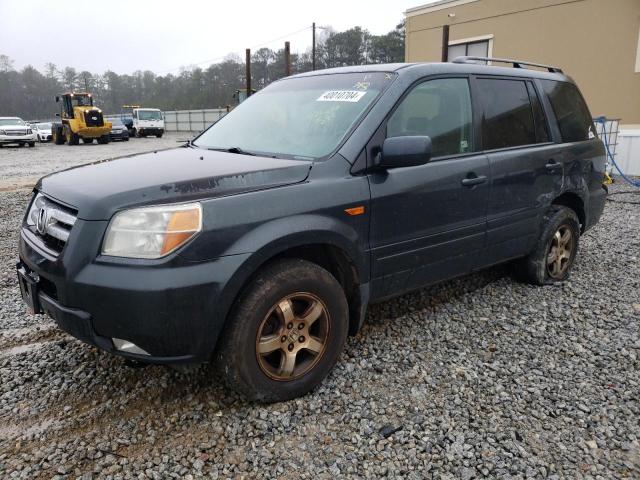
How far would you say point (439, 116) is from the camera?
3.35m

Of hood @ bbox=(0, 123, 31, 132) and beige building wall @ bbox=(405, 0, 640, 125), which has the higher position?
beige building wall @ bbox=(405, 0, 640, 125)

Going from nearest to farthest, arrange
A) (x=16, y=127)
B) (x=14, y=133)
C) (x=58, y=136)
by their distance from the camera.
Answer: (x=14, y=133) < (x=16, y=127) < (x=58, y=136)

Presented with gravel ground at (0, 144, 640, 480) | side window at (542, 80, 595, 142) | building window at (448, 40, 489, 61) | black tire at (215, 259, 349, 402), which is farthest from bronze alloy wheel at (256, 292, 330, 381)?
building window at (448, 40, 489, 61)

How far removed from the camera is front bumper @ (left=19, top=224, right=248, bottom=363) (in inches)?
86.4

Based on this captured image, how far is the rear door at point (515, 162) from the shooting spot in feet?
11.9

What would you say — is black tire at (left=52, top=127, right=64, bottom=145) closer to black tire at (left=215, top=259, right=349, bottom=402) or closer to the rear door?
the rear door

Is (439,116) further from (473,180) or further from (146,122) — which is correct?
(146,122)

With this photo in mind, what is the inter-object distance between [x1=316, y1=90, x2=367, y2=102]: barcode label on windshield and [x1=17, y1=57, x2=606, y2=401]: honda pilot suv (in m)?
0.02

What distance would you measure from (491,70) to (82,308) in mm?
3217

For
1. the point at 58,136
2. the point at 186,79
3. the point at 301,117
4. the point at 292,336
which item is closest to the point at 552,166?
the point at 301,117

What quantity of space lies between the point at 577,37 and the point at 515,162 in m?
12.4

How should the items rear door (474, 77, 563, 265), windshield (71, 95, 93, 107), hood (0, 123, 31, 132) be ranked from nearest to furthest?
rear door (474, 77, 563, 265), hood (0, 123, 31, 132), windshield (71, 95, 93, 107)

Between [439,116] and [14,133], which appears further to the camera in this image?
[14,133]

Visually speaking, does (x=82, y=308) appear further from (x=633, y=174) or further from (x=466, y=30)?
(x=466, y=30)
